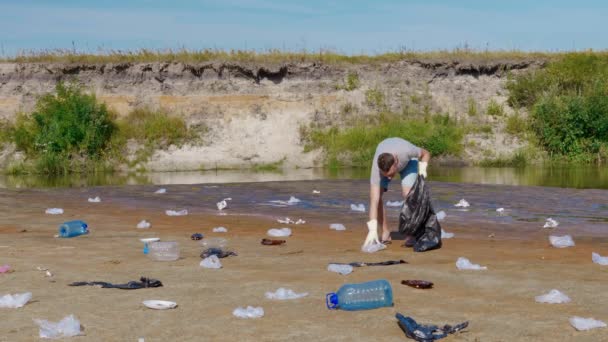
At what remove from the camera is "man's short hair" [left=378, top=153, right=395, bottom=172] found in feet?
35.3

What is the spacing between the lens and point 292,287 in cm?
841

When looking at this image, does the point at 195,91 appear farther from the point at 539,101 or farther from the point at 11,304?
the point at 11,304

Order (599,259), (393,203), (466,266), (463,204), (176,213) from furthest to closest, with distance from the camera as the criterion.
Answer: (393,203), (463,204), (176,213), (599,259), (466,266)

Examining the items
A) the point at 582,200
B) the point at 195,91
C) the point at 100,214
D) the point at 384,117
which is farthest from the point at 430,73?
the point at 100,214

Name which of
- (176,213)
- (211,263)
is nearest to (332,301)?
(211,263)

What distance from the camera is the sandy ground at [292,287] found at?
6.71 metres

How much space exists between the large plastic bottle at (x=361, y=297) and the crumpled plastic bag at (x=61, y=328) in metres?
2.19

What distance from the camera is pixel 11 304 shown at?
758cm

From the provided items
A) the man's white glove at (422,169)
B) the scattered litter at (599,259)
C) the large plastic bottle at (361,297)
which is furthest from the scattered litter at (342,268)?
the scattered litter at (599,259)

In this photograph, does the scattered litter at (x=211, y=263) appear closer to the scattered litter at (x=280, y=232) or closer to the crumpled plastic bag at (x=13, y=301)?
the crumpled plastic bag at (x=13, y=301)

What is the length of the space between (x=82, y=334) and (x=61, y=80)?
134 feet

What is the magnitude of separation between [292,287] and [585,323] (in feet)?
9.75

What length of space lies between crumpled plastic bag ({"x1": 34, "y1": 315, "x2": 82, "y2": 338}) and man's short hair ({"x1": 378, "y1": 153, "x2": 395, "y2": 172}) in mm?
5143

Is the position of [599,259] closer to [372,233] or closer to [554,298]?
[554,298]
